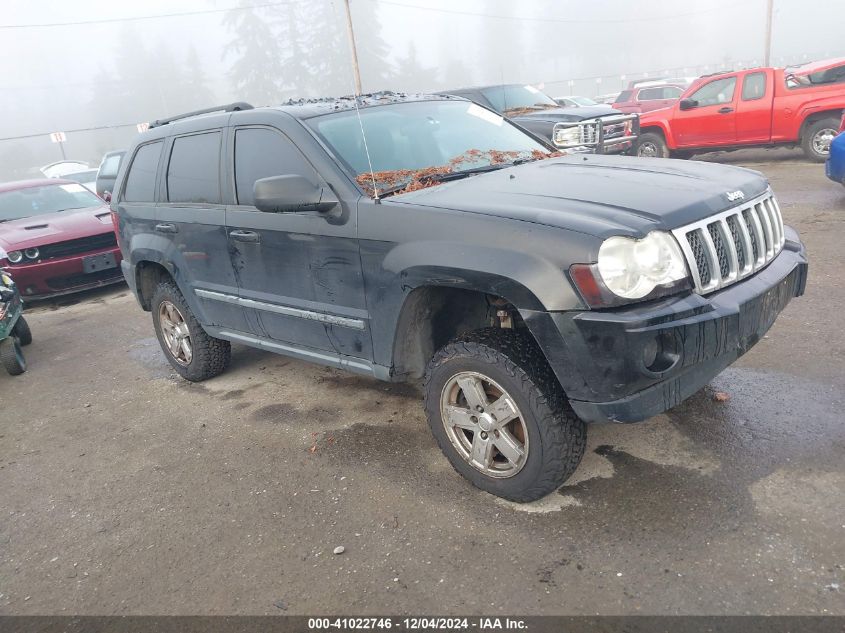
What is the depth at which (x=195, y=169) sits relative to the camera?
430cm

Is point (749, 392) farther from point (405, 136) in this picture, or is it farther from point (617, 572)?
point (405, 136)

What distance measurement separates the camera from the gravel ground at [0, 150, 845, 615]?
2.44 metres

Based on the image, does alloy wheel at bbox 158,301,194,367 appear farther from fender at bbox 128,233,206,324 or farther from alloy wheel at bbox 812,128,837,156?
alloy wheel at bbox 812,128,837,156

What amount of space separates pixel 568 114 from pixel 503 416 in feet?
28.3

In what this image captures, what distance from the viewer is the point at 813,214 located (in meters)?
7.62

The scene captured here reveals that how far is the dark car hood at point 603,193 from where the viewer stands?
2596 mm

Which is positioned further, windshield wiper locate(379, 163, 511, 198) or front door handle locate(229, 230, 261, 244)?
front door handle locate(229, 230, 261, 244)

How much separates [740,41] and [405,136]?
378 ft

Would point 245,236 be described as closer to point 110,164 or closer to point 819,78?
point 819,78

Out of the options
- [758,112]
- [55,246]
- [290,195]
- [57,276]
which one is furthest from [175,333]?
[758,112]

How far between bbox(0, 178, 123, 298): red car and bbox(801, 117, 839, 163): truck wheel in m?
11.2

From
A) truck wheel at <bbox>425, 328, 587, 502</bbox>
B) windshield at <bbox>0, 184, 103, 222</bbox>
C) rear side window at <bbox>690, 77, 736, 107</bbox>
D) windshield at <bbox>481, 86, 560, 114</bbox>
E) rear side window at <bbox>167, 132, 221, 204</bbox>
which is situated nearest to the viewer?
truck wheel at <bbox>425, 328, 587, 502</bbox>

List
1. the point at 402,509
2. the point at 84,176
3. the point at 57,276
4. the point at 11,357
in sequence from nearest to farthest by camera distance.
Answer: the point at 402,509 → the point at 11,357 → the point at 57,276 → the point at 84,176

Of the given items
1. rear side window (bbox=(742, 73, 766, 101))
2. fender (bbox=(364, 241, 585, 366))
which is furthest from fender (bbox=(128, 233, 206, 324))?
rear side window (bbox=(742, 73, 766, 101))
